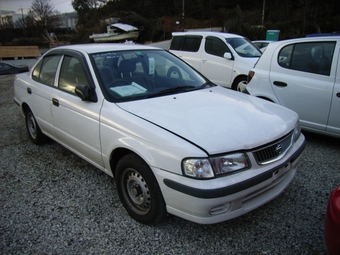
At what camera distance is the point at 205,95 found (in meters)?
3.17

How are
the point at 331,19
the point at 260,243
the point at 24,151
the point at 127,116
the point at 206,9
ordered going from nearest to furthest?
the point at 260,243
the point at 127,116
the point at 24,151
the point at 331,19
the point at 206,9

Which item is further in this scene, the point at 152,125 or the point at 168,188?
the point at 152,125

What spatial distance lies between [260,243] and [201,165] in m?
0.91

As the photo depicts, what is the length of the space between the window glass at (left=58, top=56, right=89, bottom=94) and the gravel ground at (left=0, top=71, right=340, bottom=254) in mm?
1107

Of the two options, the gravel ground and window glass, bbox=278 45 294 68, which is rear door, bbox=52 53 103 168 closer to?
the gravel ground

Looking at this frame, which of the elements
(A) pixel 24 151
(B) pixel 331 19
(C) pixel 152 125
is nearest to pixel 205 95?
(C) pixel 152 125

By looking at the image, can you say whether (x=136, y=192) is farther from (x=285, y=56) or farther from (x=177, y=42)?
(x=177, y=42)

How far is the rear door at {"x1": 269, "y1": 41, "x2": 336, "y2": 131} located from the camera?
4031mm

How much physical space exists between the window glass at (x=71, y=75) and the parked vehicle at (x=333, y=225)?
2551 mm

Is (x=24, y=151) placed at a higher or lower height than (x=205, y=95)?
lower

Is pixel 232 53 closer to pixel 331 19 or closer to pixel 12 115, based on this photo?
pixel 12 115

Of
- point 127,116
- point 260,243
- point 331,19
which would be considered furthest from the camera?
point 331,19

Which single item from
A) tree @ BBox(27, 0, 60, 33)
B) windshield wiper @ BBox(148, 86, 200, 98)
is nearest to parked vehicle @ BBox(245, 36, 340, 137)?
windshield wiper @ BBox(148, 86, 200, 98)

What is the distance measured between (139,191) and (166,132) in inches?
26.1
